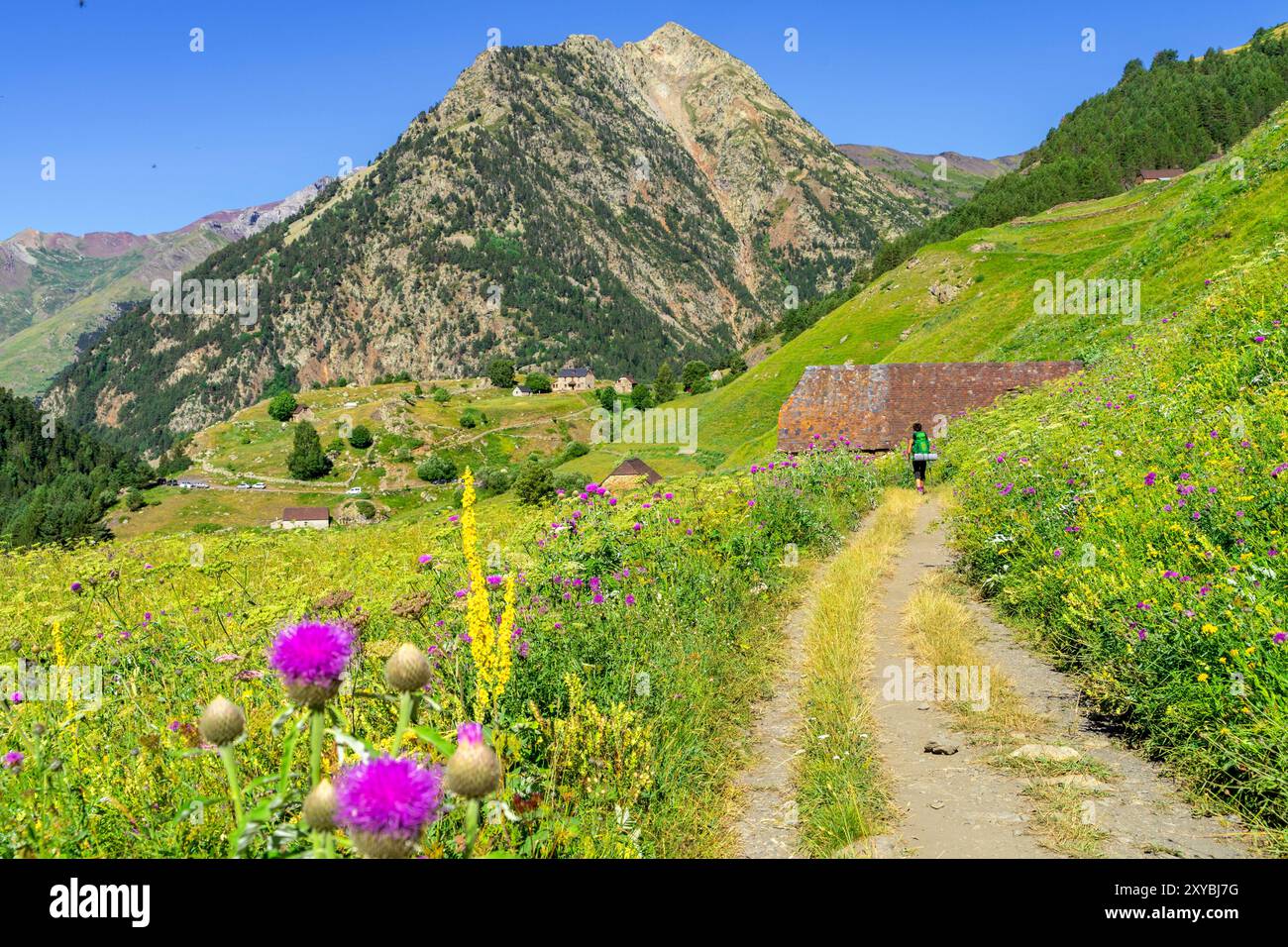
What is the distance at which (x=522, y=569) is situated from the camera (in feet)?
25.9

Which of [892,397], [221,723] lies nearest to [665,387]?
[892,397]

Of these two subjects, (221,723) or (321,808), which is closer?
(321,808)

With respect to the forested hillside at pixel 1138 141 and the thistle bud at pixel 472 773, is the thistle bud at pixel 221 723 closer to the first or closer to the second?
the thistle bud at pixel 472 773

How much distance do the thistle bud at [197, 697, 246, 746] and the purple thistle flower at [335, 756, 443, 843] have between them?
29.6 inches

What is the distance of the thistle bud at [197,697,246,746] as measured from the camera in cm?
244

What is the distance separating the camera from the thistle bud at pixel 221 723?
2443 millimetres

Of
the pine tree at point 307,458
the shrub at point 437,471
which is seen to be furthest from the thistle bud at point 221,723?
the pine tree at point 307,458

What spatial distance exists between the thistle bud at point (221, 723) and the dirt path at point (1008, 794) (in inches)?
135

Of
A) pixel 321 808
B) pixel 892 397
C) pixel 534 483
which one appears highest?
pixel 892 397

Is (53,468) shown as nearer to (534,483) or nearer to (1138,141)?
(534,483)

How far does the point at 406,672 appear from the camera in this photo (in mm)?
2678

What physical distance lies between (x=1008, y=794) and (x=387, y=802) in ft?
14.6

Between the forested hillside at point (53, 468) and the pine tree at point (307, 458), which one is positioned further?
the pine tree at point (307, 458)
